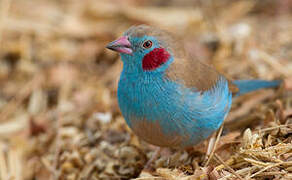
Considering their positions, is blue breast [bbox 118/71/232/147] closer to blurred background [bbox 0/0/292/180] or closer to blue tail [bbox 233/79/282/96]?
blurred background [bbox 0/0/292/180]

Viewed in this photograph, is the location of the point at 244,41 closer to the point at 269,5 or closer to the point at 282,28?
the point at 282,28

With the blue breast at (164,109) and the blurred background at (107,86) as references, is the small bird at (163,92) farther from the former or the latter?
the blurred background at (107,86)

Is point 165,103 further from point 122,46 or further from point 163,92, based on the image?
point 122,46

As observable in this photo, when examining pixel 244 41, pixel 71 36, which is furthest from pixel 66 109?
pixel 244 41

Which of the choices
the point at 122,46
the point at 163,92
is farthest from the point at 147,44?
the point at 163,92

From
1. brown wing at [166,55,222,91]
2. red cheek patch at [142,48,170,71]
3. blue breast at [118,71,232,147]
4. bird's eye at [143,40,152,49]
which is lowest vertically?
blue breast at [118,71,232,147]

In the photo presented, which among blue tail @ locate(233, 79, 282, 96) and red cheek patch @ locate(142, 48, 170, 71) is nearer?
red cheek patch @ locate(142, 48, 170, 71)

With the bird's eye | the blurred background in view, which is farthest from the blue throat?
the blurred background

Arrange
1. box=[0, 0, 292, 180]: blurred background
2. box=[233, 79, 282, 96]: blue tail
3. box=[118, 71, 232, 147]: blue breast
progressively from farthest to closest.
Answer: box=[233, 79, 282, 96]: blue tail → box=[0, 0, 292, 180]: blurred background → box=[118, 71, 232, 147]: blue breast
